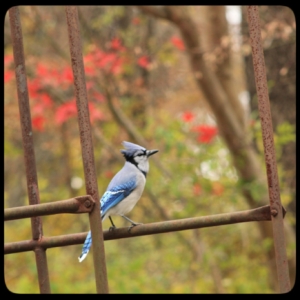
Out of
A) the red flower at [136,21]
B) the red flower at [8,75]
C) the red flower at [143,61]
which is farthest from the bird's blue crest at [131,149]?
the red flower at [136,21]

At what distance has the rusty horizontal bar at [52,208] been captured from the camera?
179cm

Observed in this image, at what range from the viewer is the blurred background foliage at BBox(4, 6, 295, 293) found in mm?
6145

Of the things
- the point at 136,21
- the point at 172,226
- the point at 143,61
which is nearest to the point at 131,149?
the point at 172,226

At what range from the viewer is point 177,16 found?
5.42 meters

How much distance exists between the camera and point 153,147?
691cm

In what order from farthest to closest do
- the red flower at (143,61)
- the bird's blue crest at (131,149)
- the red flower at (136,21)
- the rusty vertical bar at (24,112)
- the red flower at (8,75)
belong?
the red flower at (136,21), the red flower at (143,61), the red flower at (8,75), the bird's blue crest at (131,149), the rusty vertical bar at (24,112)

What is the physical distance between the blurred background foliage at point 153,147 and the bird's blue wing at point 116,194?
2257 millimetres

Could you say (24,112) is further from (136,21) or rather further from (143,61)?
(136,21)

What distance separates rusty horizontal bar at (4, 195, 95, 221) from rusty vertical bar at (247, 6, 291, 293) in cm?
59

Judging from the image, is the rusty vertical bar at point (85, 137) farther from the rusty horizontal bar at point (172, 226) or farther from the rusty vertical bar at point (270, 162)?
the rusty vertical bar at point (270, 162)

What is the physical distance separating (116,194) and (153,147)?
332cm

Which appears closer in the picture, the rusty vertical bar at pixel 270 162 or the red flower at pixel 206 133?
the rusty vertical bar at pixel 270 162

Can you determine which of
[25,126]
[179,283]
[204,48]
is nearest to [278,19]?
[204,48]

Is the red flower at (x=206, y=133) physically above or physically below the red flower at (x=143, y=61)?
below
